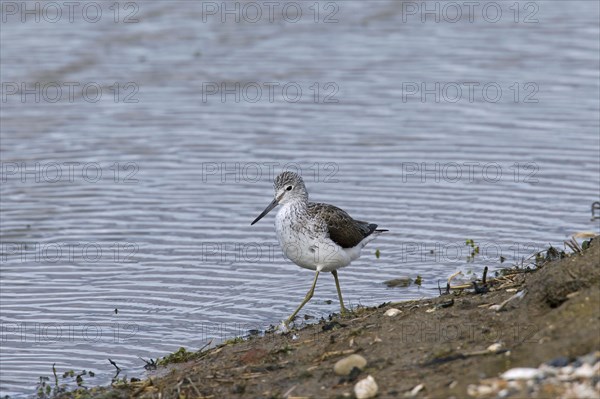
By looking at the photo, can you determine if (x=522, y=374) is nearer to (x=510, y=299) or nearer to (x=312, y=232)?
(x=510, y=299)

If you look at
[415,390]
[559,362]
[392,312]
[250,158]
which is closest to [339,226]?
[392,312]

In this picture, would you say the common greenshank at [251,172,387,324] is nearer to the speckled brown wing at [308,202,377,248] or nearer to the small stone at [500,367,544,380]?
the speckled brown wing at [308,202,377,248]

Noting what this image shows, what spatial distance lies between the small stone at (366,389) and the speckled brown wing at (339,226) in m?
3.11

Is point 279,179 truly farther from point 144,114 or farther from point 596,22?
point 596,22

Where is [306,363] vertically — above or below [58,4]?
below

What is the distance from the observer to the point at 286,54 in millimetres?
18656

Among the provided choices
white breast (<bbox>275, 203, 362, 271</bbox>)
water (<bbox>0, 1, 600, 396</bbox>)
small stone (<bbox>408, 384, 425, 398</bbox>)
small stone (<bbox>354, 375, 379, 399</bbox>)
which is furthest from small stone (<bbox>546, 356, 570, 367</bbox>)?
water (<bbox>0, 1, 600, 396</bbox>)

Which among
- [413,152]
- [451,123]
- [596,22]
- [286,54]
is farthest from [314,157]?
Answer: [596,22]

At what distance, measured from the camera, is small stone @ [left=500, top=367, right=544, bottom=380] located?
6.07 metres

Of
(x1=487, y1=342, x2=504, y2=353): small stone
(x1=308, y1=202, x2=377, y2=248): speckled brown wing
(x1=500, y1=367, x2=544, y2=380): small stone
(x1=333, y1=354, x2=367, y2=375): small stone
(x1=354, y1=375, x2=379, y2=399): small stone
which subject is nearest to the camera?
(x1=500, y1=367, x2=544, y2=380): small stone

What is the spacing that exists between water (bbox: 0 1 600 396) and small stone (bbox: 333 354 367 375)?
2.43 meters

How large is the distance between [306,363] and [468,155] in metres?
6.96

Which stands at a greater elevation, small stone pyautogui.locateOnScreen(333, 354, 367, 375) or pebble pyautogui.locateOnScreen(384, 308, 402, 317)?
pebble pyautogui.locateOnScreen(384, 308, 402, 317)

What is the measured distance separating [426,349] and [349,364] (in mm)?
545
